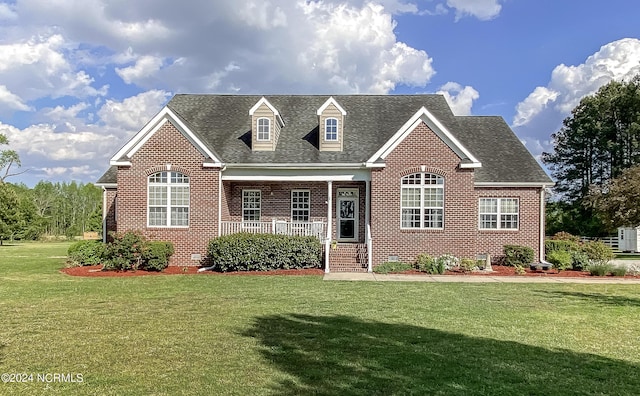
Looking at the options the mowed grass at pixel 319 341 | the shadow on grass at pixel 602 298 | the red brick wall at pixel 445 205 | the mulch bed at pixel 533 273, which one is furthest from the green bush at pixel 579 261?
the shadow on grass at pixel 602 298

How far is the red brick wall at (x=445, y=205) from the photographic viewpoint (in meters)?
18.6

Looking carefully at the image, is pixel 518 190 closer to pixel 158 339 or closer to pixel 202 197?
pixel 202 197

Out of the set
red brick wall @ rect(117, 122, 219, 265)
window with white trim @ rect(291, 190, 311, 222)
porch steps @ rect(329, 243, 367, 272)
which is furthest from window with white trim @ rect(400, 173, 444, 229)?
red brick wall @ rect(117, 122, 219, 265)

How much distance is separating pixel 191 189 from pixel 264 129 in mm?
4240

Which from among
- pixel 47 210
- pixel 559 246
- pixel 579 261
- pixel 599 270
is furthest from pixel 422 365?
pixel 47 210

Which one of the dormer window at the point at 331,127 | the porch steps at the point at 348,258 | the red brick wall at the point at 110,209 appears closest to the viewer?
the porch steps at the point at 348,258

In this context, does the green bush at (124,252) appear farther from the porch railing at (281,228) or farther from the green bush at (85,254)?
the porch railing at (281,228)

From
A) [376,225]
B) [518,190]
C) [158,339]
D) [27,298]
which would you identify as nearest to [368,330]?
[158,339]

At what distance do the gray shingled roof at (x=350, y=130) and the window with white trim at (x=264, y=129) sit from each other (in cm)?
70

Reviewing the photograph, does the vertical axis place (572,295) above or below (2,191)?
below

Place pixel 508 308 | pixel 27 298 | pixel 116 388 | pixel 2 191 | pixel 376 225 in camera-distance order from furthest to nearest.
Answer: pixel 2 191
pixel 376 225
pixel 27 298
pixel 508 308
pixel 116 388

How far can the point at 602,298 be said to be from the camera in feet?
40.2

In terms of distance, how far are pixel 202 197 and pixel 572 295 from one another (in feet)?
43.9

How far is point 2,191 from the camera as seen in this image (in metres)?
42.6
